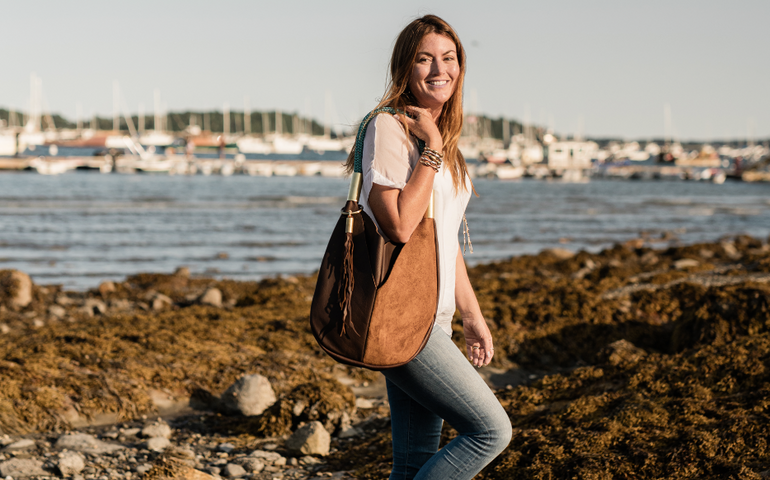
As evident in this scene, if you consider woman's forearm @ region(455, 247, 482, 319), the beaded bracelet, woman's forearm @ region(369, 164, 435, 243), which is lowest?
woman's forearm @ region(455, 247, 482, 319)

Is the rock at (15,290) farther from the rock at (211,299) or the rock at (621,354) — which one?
the rock at (621,354)

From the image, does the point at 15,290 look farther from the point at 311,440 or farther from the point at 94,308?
the point at 311,440

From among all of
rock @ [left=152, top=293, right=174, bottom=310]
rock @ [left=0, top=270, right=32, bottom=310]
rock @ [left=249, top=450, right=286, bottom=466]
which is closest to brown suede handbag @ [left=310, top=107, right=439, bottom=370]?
rock @ [left=249, top=450, right=286, bottom=466]

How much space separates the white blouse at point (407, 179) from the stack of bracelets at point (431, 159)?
0.06 meters

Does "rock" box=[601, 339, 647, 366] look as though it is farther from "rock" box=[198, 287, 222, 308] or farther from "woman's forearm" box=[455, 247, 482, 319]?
"rock" box=[198, 287, 222, 308]

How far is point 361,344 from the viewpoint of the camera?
2281 millimetres

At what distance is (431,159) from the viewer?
2.33 m

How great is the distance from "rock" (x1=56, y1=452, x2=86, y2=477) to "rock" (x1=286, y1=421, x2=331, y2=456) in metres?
1.21

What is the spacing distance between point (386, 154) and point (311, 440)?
2.75m

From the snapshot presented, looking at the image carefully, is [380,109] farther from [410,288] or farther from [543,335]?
[543,335]

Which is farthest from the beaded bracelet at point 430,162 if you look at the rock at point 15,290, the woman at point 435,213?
the rock at point 15,290

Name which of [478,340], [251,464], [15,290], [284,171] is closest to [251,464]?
[251,464]

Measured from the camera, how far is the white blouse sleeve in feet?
7.57

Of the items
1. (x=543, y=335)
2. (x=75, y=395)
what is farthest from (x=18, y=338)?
(x=543, y=335)
